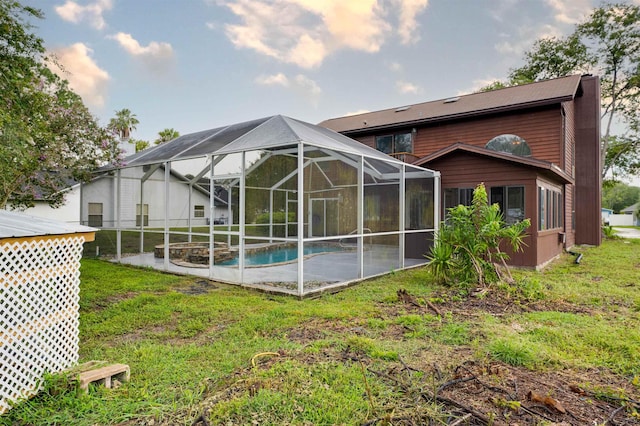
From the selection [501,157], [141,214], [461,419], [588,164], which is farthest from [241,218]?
[588,164]

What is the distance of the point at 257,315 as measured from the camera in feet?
16.2

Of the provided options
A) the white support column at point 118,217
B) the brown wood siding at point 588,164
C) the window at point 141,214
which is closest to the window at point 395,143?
the brown wood siding at point 588,164

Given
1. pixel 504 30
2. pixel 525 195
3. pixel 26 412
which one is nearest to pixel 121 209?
pixel 26 412

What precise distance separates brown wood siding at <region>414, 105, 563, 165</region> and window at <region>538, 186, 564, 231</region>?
1217mm

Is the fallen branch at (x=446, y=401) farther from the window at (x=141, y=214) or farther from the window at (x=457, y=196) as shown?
the window at (x=141, y=214)

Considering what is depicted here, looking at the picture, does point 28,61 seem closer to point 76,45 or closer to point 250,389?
point 76,45

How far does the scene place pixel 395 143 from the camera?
48.0ft

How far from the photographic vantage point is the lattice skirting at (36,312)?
2615mm

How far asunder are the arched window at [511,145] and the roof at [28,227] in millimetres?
12112

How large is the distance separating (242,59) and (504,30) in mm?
10754

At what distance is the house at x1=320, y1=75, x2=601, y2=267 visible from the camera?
937 cm

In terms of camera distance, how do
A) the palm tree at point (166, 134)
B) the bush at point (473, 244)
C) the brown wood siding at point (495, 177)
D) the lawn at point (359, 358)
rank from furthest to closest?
1. the palm tree at point (166, 134)
2. the brown wood siding at point (495, 177)
3. the bush at point (473, 244)
4. the lawn at point (359, 358)

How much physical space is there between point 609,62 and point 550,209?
1469 centimetres

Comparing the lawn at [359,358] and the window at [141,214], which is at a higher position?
the window at [141,214]
